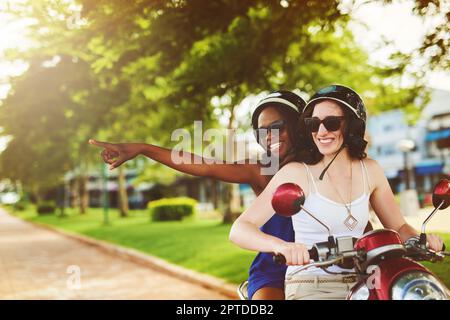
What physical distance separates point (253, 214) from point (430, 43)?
3400mm

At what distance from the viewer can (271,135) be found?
7.19 ft

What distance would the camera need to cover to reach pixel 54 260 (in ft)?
43.7

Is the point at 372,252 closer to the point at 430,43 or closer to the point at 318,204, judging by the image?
the point at 318,204

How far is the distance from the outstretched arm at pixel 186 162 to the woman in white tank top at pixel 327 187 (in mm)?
245

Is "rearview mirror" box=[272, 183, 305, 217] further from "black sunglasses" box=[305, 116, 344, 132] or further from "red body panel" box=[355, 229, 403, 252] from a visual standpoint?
"black sunglasses" box=[305, 116, 344, 132]

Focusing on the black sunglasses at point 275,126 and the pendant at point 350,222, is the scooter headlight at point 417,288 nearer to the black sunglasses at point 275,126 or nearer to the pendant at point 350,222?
the pendant at point 350,222

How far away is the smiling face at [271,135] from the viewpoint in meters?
2.16

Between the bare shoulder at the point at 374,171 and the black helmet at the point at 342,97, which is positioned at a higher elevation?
the black helmet at the point at 342,97

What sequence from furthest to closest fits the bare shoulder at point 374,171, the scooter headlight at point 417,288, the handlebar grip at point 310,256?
the bare shoulder at point 374,171 < the handlebar grip at point 310,256 < the scooter headlight at point 417,288

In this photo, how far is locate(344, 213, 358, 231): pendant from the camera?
6.19ft

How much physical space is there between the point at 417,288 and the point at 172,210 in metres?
23.5

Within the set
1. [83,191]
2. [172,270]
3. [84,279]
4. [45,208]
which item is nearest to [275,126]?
[172,270]

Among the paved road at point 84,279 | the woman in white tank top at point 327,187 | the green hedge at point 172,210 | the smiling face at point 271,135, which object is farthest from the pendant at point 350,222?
the green hedge at point 172,210
